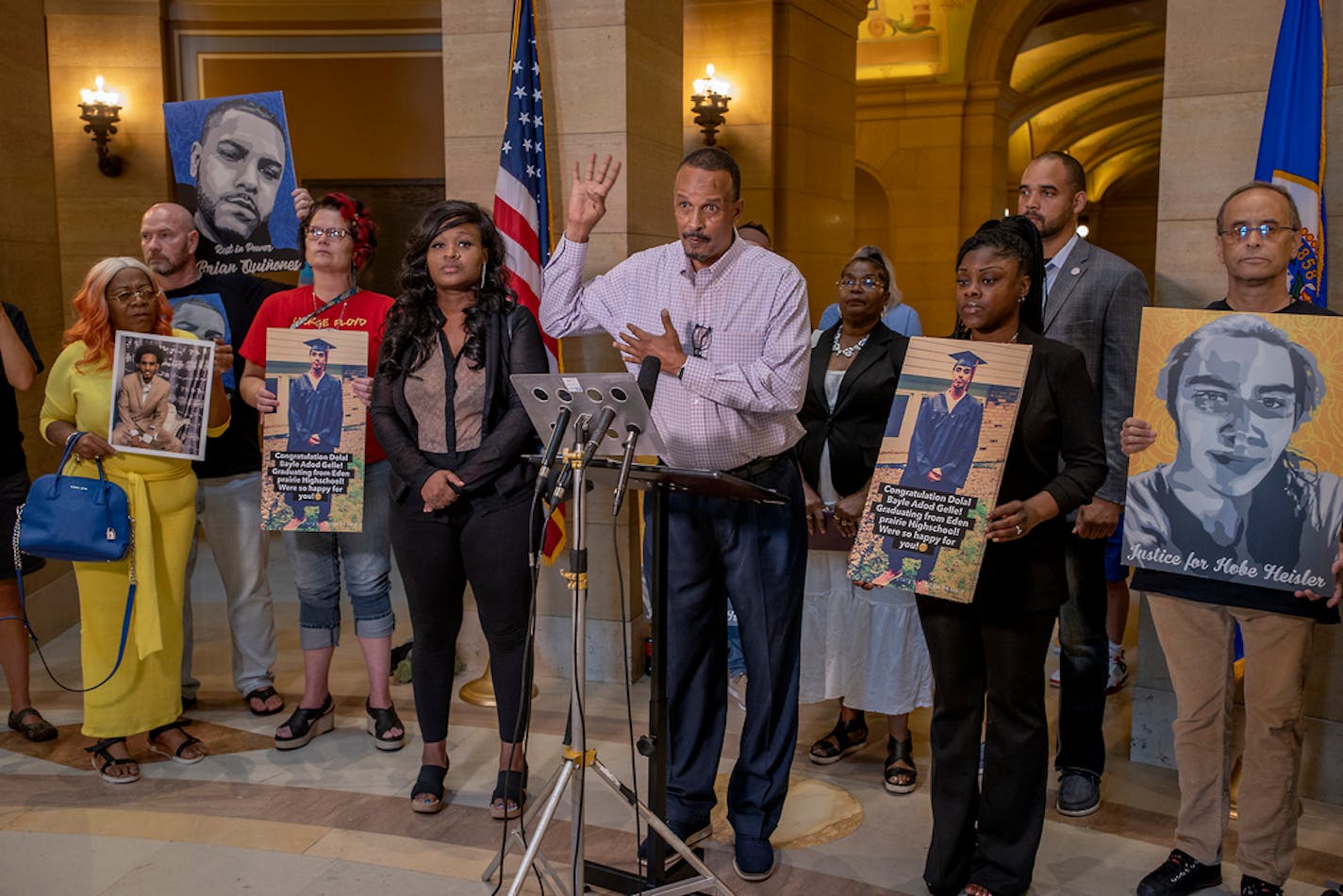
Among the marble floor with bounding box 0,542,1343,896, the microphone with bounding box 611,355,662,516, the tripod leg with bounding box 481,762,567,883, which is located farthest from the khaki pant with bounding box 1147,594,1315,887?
the tripod leg with bounding box 481,762,567,883

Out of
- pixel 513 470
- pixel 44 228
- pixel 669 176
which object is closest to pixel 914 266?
pixel 669 176

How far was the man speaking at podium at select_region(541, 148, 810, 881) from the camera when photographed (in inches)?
125

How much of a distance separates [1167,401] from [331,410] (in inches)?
103

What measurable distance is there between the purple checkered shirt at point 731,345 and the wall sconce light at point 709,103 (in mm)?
5058

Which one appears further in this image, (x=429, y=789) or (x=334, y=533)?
(x=334, y=533)

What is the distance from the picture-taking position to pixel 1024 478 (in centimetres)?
296

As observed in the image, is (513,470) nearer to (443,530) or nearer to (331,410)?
(443,530)

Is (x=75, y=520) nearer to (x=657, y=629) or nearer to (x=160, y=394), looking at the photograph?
(x=160, y=394)

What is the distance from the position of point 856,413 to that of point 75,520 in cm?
259

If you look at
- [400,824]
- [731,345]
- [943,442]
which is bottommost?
[400,824]

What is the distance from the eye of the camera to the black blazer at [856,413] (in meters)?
3.97

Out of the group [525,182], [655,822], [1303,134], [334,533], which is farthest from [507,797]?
[1303,134]

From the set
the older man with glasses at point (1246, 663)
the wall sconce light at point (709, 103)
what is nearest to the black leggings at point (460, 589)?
the older man with glasses at point (1246, 663)

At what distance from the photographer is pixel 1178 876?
3.20m
